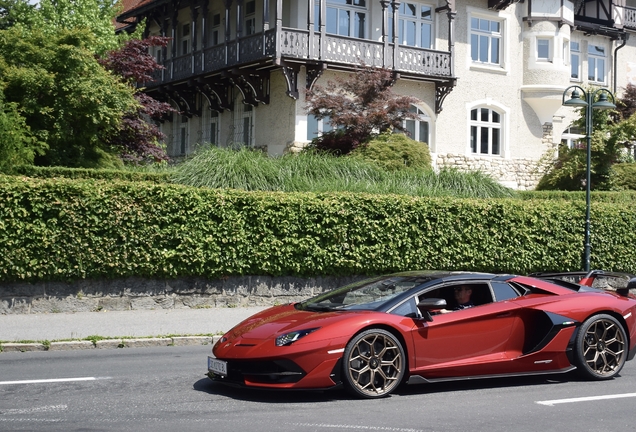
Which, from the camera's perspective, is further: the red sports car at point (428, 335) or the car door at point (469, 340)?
the car door at point (469, 340)

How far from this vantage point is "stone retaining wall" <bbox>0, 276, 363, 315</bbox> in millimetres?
15820

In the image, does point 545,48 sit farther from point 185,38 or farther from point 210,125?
point 185,38

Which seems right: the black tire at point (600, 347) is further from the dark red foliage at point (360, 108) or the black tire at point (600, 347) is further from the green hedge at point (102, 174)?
the dark red foliage at point (360, 108)

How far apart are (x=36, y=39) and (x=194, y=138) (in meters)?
12.5

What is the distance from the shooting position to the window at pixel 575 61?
3738 centimetres

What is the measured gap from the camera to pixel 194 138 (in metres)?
35.9

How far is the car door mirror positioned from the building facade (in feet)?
65.1

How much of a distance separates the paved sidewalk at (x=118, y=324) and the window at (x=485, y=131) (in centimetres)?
1918

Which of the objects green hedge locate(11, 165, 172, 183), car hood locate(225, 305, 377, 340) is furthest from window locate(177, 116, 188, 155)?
car hood locate(225, 305, 377, 340)

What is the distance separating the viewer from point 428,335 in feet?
28.9

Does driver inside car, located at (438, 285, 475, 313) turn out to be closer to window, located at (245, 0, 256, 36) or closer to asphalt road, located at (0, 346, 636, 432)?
asphalt road, located at (0, 346, 636, 432)

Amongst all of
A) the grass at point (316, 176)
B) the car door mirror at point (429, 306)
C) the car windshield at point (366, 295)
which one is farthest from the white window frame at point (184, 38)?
the car door mirror at point (429, 306)

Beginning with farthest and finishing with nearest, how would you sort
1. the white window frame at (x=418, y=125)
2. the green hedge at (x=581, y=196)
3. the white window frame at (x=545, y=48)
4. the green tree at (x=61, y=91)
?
1. the white window frame at (x=545, y=48)
2. the white window frame at (x=418, y=125)
3. the green hedge at (x=581, y=196)
4. the green tree at (x=61, y=91)

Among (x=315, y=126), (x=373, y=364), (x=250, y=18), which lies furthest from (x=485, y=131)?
(x=373, y=364)
